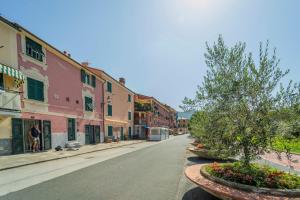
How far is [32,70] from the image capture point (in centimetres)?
1505

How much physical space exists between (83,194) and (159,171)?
13.6 feet

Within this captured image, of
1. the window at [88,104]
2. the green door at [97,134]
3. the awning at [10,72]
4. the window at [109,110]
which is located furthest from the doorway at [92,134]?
the awning at [10,72]

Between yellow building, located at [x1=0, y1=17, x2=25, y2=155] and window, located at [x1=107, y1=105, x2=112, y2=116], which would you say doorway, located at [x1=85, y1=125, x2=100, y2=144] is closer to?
window, located at [x1=107, y1=105, x2=112, y2=116]

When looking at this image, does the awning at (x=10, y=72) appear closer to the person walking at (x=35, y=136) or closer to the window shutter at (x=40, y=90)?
the window shutter at (x=40, y=90)

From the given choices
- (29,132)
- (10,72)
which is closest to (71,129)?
(29,132)

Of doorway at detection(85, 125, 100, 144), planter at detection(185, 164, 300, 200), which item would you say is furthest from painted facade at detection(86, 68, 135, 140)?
planter at detection(185, 164, 300, 200)

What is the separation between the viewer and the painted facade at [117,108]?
2856 centimetres

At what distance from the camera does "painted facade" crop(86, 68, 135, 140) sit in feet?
93.7

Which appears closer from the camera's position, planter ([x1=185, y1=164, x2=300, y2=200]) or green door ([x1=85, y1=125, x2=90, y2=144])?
→ planter ([x1=185, y1=164, x2=300, y2=200])

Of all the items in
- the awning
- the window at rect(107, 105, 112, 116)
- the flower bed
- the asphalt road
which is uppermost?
the awning

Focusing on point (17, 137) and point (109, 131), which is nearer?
point (17, 137)

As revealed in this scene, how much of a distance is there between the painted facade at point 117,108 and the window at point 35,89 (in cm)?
1154

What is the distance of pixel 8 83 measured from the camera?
1279cm

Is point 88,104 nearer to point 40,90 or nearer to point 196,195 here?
point 40,90
